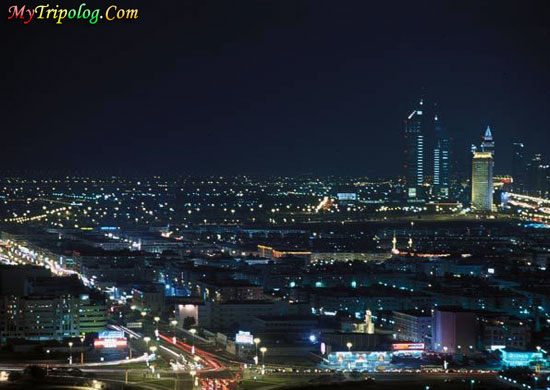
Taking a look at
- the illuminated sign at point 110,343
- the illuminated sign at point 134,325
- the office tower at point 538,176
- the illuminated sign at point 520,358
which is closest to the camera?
the illuminated sign at point 520,358

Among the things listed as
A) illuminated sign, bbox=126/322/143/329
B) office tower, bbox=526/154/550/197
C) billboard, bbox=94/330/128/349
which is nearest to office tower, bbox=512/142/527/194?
office tower, bbox=526/154/550/197

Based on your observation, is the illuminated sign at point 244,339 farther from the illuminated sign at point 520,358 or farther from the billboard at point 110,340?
the illuminated sign at point 520,358

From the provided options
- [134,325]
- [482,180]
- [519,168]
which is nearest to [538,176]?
[519,168]

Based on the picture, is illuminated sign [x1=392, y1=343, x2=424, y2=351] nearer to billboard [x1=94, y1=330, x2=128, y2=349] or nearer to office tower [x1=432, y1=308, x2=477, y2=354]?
office tower [x1=432, y1=308, x2=477, y2=354]

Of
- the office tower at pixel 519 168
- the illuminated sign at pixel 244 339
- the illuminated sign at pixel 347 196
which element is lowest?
the illuminated sign at pixel 244 339

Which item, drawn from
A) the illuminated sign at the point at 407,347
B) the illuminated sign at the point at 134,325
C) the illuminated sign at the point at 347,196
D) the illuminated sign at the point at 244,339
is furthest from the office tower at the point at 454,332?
the illuminated sign at the point at 347,196

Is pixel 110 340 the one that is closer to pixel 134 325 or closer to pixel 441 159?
pixel 134 325
